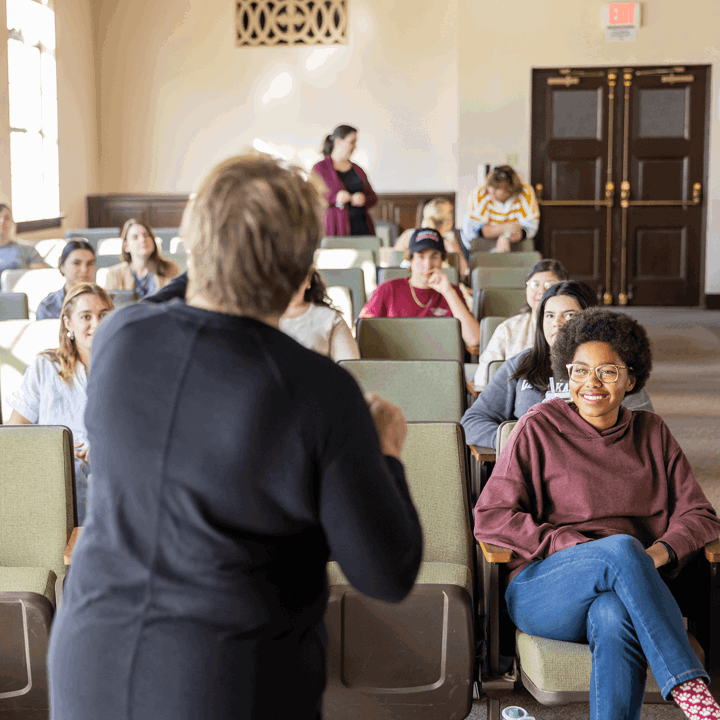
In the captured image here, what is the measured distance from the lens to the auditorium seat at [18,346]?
12.1ft

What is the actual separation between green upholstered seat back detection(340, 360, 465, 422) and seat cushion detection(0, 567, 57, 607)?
1.33 m

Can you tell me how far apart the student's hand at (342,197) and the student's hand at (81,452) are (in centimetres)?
411

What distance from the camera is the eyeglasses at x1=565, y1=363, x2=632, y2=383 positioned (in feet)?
7.67

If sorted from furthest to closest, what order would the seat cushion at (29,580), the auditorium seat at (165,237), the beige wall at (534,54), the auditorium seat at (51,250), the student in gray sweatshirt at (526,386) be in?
1. the beige wall at (534,54)
2. the auditorium seat at (165,237)
3. the auditorium seat at (51,250)
4. the student in gray sweatshirt at (526,386)
5. the seat cushion at (29,580)

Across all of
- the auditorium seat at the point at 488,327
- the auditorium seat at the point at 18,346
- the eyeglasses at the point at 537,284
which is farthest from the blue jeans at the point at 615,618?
the auditorium seat at the point at 18,346

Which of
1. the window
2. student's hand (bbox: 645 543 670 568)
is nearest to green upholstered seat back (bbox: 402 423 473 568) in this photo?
student's hand (bbox: 645 543 670 568)

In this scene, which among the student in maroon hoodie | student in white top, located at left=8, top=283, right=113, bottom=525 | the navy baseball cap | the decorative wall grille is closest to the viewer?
the student in maroon hoodie

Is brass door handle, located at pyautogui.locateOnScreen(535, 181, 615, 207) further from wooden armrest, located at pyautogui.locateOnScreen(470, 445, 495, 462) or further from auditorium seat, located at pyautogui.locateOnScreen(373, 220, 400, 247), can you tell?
wooden armrest, located at pyautogui.locateOnScreen(470, 445, 495, 462)

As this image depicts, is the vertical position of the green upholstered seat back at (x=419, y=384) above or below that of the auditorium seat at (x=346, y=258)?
below

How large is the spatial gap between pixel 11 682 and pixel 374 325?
7.54 ft

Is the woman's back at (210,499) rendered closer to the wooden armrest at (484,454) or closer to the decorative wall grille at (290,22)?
the wooden armrest at (484,454)

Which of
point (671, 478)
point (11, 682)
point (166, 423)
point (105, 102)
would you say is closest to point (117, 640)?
point (166, 423)

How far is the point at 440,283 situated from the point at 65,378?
77.0 inches

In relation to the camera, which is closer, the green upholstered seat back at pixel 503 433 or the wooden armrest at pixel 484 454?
the green upholstered seat back at pixel 503 433
